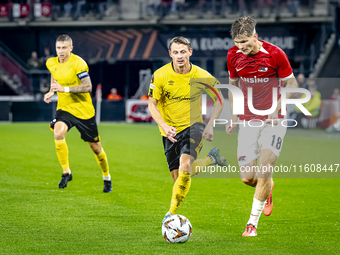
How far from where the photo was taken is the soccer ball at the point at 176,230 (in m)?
4.44

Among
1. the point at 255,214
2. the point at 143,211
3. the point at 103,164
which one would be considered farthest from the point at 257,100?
the point at 103,164

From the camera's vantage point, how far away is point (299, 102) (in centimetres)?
535

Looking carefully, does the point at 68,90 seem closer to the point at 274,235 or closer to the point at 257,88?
the point at 257,88

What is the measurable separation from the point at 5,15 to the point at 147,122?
12119 mm

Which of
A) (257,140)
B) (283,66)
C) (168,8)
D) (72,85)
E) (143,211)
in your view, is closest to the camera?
(283,66)

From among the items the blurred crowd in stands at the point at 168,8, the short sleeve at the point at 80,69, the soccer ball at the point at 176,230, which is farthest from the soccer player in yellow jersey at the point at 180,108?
the blurred crowd in stands at the point at 168,8

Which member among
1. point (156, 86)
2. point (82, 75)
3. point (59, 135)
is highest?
point (156, 86)

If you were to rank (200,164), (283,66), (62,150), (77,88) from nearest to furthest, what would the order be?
(283,66) → (200,164) → (77,88) → (62,150)

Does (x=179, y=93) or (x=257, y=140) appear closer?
(x=257, y=140)

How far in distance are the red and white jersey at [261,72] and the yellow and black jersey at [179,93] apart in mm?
395

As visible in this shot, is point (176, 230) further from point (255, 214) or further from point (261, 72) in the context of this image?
point (261, 72)

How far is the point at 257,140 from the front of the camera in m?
5.08

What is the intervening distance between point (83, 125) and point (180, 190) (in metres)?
2.78

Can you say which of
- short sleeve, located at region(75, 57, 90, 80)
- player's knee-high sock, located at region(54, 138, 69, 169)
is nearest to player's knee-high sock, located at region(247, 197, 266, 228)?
short sleeve, located at region(75, 57, 90, 80)
